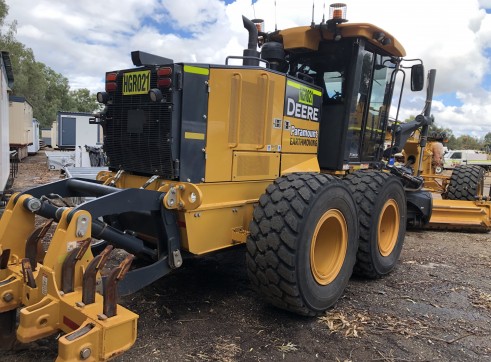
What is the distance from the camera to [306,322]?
3525 mm

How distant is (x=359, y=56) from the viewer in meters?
4.63

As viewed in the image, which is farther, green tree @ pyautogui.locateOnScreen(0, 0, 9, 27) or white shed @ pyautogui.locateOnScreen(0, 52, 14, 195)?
green tree @ pyautogui.locateOnScreen(0, 0, 9, 27)

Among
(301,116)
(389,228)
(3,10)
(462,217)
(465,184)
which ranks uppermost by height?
(3,10)

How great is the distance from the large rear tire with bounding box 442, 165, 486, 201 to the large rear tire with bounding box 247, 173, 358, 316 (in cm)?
610

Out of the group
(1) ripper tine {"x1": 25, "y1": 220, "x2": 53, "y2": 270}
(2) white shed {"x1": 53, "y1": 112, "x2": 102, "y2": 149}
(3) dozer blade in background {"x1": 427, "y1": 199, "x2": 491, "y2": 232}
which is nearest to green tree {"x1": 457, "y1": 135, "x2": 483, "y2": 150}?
(2) white shed {"x1": 53, "y1": 112, "x2": 102, "y2": 149}

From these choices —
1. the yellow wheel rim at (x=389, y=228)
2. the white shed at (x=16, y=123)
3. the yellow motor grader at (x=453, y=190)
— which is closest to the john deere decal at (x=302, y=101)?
the yellow wheel rim at (x=389, y=228)

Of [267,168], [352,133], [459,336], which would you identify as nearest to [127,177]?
[267,168]

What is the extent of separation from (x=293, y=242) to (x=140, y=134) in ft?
5.37

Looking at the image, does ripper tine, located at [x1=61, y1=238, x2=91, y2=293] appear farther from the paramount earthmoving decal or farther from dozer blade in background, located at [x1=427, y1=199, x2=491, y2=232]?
dozer blade in background, located at [x1=427, y1=199, x2=491, y2=232]

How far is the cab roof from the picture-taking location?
14.5 ft

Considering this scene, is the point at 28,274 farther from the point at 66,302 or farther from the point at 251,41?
the point at 251,41

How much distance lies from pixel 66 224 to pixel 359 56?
11.9 feet

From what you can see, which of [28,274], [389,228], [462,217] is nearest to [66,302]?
[28,274]

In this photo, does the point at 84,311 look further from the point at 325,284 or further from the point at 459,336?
the point at 459,336
